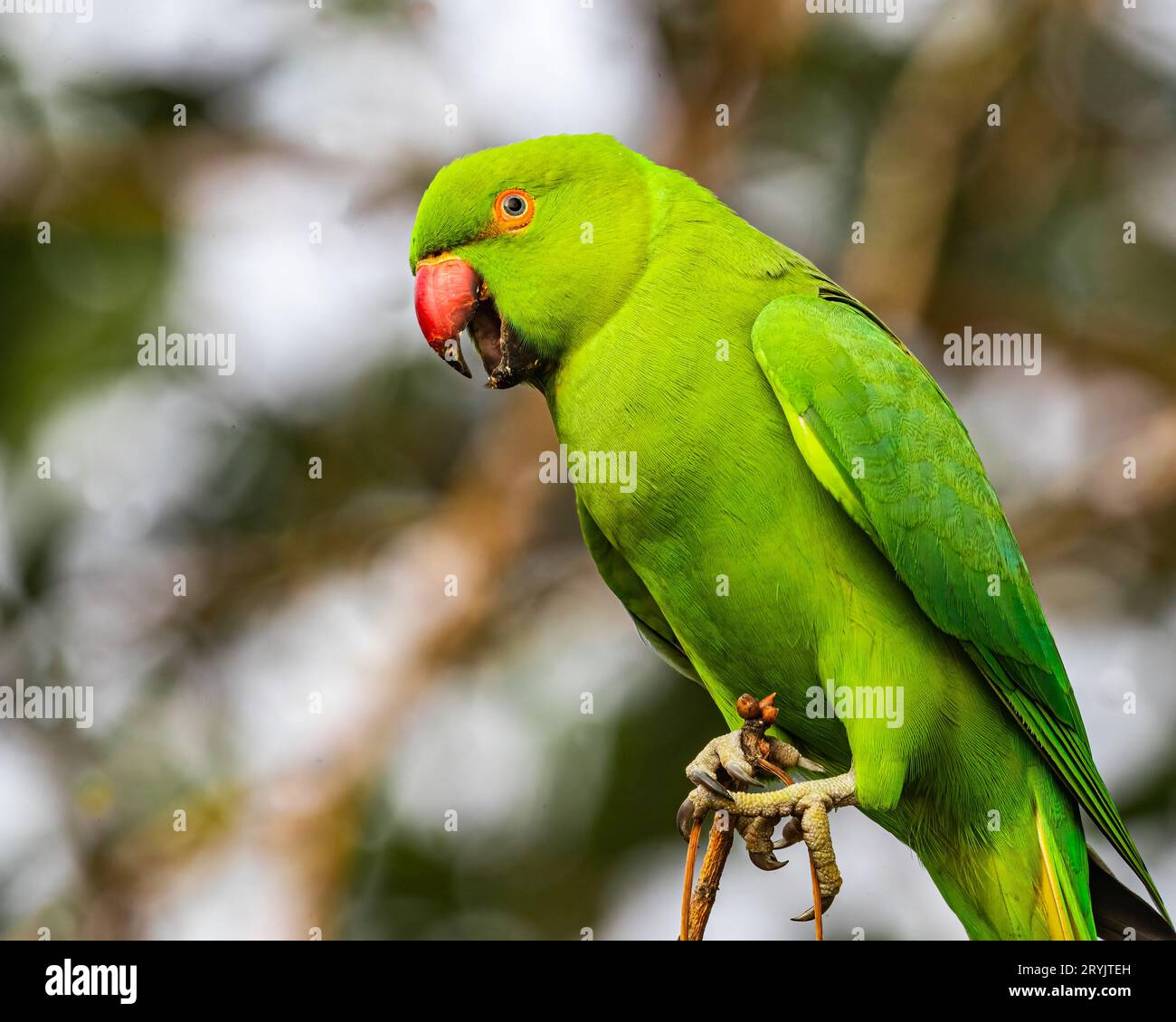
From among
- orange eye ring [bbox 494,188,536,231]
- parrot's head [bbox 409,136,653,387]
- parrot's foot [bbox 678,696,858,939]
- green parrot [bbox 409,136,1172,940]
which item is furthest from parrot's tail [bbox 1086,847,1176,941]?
orange eye ring [bbox 494,188,536,231]

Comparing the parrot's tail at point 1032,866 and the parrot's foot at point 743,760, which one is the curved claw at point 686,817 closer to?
the parrot's foot at point 743,760

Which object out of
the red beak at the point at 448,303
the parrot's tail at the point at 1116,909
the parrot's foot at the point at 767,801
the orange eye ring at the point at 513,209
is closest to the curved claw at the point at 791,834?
the parrot's foot at the point at 767,801

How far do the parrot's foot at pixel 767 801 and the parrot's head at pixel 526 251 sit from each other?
3.96 ft

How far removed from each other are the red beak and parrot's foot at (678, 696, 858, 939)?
130 centimetres

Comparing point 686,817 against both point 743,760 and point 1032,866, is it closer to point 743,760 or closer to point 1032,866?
point 743,760

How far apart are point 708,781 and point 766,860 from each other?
362 millimetres

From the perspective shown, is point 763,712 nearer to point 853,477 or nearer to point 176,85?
point 853,477

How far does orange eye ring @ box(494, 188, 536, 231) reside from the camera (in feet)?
11.6

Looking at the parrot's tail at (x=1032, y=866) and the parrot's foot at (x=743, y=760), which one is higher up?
the parrot's foot at (x=743, y=760)

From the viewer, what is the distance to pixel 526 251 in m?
3.51

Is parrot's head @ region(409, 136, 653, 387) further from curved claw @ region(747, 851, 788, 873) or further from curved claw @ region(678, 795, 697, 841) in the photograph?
curved claw @ region(747, 851, 788, 873)

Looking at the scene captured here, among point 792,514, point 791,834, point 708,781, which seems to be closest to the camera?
point 708,781

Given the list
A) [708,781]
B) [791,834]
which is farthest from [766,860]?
[708,781]

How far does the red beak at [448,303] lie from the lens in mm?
3506
